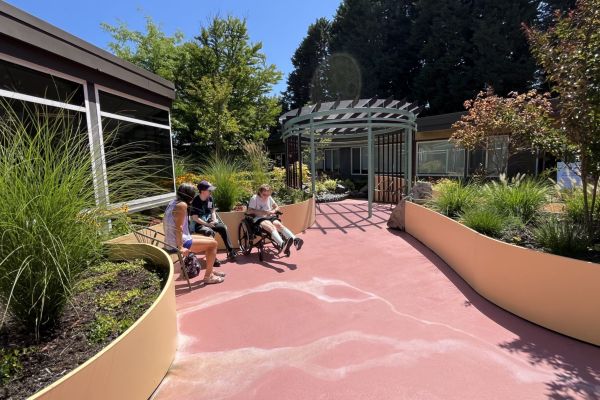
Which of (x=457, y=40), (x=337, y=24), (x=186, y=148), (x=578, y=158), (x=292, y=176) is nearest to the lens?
(x=578, y=158)

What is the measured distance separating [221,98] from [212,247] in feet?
35.1

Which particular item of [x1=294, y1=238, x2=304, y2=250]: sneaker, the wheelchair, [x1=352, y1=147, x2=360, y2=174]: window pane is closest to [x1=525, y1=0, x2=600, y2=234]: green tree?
[x1=294, y1=238, x2=304, y2=250]: sneaker

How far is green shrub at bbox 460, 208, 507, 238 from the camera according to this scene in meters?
3.89

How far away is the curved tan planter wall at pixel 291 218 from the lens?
549 centimetres

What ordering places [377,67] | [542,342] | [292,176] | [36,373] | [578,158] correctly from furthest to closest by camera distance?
[377,67]
[292,176]
[578,158]
[542,342]
[36,373]

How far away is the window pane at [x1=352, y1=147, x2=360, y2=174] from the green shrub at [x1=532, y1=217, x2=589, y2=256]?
579 inches

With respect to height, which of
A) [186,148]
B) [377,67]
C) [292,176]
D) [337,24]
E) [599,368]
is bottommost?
[599,368]

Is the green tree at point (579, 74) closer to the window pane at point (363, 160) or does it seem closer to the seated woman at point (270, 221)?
the seated woman at point (270, 221)

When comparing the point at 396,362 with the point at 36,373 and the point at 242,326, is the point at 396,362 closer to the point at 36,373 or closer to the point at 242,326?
the point at 242,326

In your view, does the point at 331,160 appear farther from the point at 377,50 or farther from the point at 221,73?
the point at 377,50

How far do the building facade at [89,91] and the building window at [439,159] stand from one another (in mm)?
10720

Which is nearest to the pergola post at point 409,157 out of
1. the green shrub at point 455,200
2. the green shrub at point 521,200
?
the green shrub at point 455,200

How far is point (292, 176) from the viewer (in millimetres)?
9523

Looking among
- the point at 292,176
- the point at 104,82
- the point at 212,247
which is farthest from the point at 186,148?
the point at 212,247
